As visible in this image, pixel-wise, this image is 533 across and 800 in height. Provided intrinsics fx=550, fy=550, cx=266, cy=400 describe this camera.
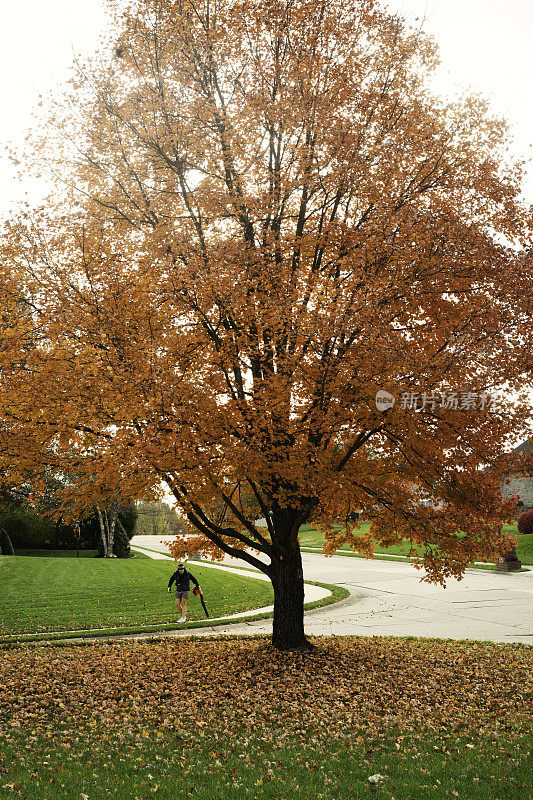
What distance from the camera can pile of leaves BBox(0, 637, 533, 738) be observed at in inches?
253

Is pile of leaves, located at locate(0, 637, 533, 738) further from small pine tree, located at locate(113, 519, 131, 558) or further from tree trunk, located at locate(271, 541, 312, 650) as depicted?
small pine tree, located at locate(113, 519, 131, 558)

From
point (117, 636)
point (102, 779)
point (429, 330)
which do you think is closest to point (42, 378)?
point (102, 779)

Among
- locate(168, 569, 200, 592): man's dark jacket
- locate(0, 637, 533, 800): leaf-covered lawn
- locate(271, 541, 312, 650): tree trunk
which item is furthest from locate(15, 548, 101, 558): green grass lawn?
locate(271, 541, 312, 650): tree trunk

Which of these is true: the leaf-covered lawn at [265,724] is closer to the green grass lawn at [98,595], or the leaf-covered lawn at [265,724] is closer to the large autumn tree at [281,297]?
the large autumn tree at [281,297]

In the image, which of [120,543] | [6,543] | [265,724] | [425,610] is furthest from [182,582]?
[6,543]

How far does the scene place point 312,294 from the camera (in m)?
8.60

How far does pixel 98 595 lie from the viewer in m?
17.7

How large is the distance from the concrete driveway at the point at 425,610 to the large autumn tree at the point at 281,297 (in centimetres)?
453

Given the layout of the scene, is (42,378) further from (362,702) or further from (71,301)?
(362,702)

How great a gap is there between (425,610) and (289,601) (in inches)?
310

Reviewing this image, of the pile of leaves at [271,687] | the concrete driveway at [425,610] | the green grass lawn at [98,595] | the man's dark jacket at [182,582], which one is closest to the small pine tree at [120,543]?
the green grass lawn at [98,595]

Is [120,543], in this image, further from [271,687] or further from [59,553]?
[271,687]

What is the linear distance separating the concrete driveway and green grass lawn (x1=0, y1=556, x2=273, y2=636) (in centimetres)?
235

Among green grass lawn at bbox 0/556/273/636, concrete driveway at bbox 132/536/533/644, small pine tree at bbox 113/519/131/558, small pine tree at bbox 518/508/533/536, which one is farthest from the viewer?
small pine tree at bbox 518/508/533/536
